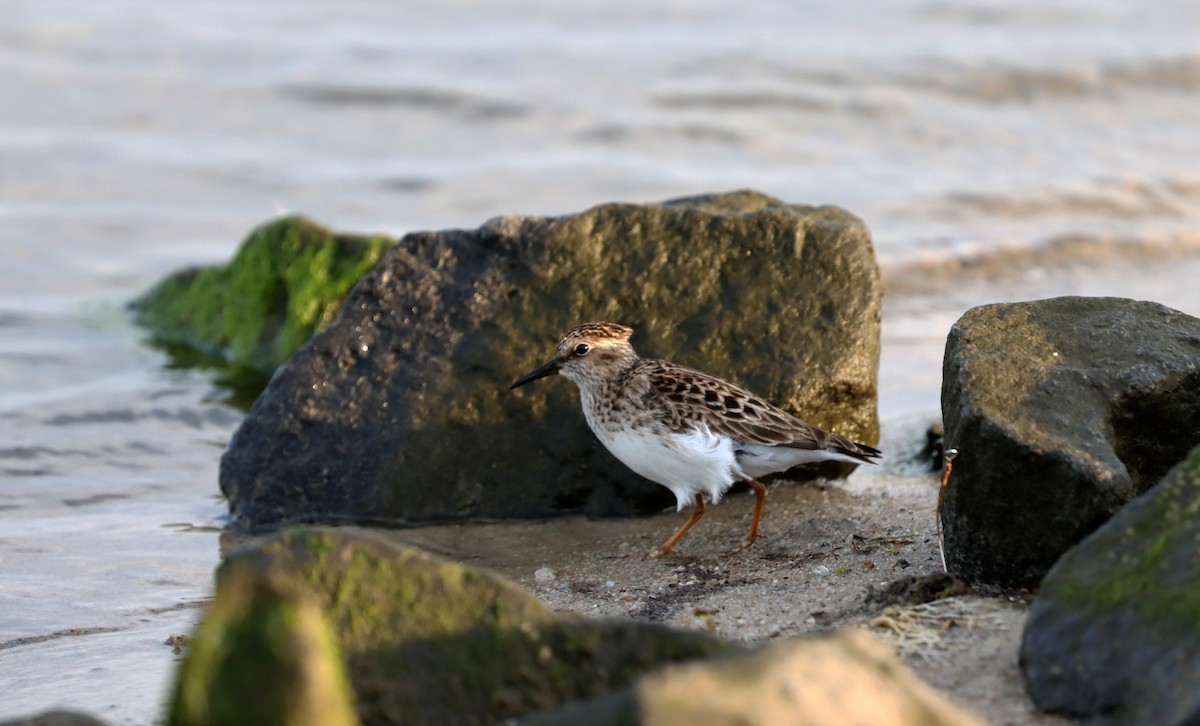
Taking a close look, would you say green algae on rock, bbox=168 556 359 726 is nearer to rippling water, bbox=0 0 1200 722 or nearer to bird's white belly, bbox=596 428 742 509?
bird's white belly, bbox=596 428 742 509

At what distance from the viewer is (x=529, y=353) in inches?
269

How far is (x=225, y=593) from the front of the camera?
2.98 metres

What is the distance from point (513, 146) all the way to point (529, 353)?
783 cm

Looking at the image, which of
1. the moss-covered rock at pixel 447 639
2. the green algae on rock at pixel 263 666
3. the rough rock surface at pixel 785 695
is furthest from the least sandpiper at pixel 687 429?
the green algae on rock at pixel 263 666

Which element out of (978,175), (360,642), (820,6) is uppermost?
(820,6)

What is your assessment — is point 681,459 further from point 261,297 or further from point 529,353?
point 261,297

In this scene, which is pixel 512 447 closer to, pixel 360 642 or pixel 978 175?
pixel 360 642

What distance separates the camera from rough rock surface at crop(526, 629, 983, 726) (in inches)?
110

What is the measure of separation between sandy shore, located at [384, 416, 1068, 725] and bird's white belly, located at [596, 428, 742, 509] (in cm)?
28

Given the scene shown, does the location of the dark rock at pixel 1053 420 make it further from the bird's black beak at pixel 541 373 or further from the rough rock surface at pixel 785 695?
the bird's black beak at pixel 541 373

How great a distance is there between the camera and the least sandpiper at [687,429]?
6082mm

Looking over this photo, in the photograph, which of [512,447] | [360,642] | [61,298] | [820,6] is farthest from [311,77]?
[360,642]

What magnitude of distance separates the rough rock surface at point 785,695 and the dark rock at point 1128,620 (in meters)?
0.78

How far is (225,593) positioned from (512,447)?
3.75 meters
